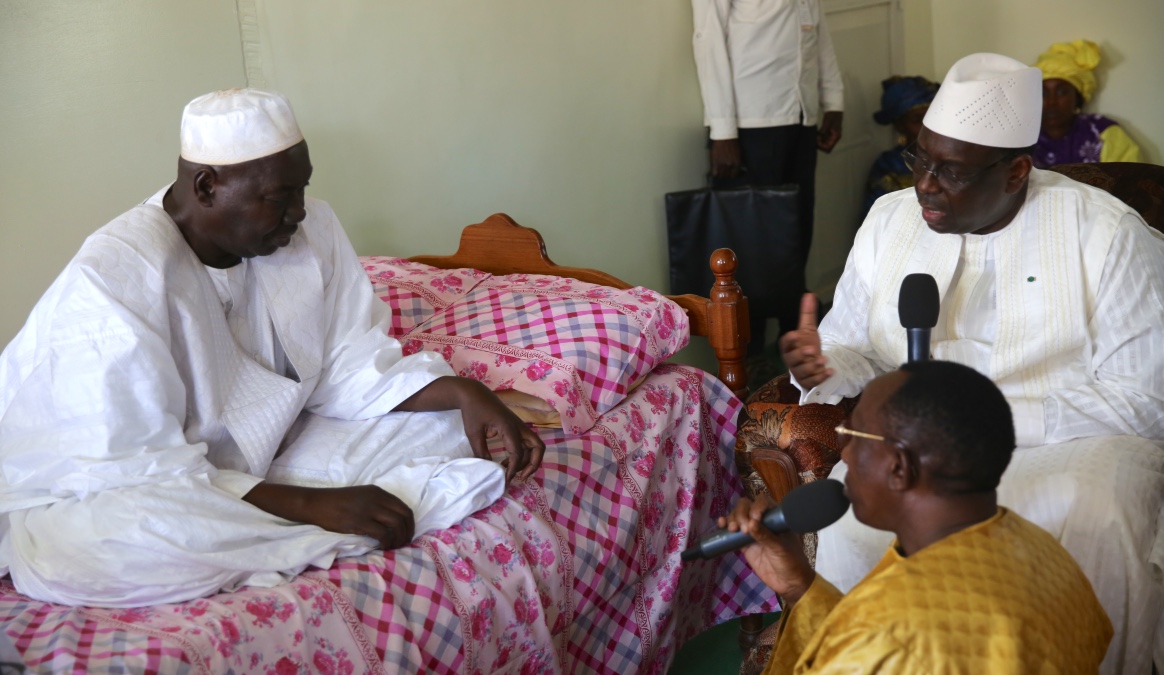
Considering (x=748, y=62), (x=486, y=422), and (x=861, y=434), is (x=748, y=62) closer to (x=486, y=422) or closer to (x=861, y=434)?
(x=486, y=422)

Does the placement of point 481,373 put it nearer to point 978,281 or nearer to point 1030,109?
point 978,281

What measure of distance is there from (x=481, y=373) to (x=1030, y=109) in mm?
1504

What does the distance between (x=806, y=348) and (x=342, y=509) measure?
3.50 ft

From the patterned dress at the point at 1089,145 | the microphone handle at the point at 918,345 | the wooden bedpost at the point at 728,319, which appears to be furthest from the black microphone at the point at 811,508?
the patterned dress at the point at 1089,145

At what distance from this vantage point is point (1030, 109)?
242cm

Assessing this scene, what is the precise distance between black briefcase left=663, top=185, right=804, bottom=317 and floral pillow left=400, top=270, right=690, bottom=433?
1.35 m

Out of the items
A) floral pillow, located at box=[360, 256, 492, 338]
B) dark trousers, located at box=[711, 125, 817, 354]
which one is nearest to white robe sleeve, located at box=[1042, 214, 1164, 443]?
floral pillow, located at box=[360, 256, 492, 338]

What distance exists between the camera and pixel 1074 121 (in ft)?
19.0

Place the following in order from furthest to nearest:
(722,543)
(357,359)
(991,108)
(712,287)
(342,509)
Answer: (712,287) → (357,359) → (991,108) → (342,509) → (722,543)

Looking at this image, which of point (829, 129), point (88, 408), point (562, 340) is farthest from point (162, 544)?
point (829, 129)

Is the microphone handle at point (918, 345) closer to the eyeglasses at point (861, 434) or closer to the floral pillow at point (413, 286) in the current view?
the eyeglasses at point (861, 434)

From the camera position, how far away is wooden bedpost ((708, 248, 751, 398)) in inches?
126

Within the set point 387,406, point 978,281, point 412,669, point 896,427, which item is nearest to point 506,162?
point 387,406

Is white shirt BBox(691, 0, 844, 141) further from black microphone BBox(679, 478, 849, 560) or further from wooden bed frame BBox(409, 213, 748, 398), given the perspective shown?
black microphone BBox(679, 478, 849, 560)
